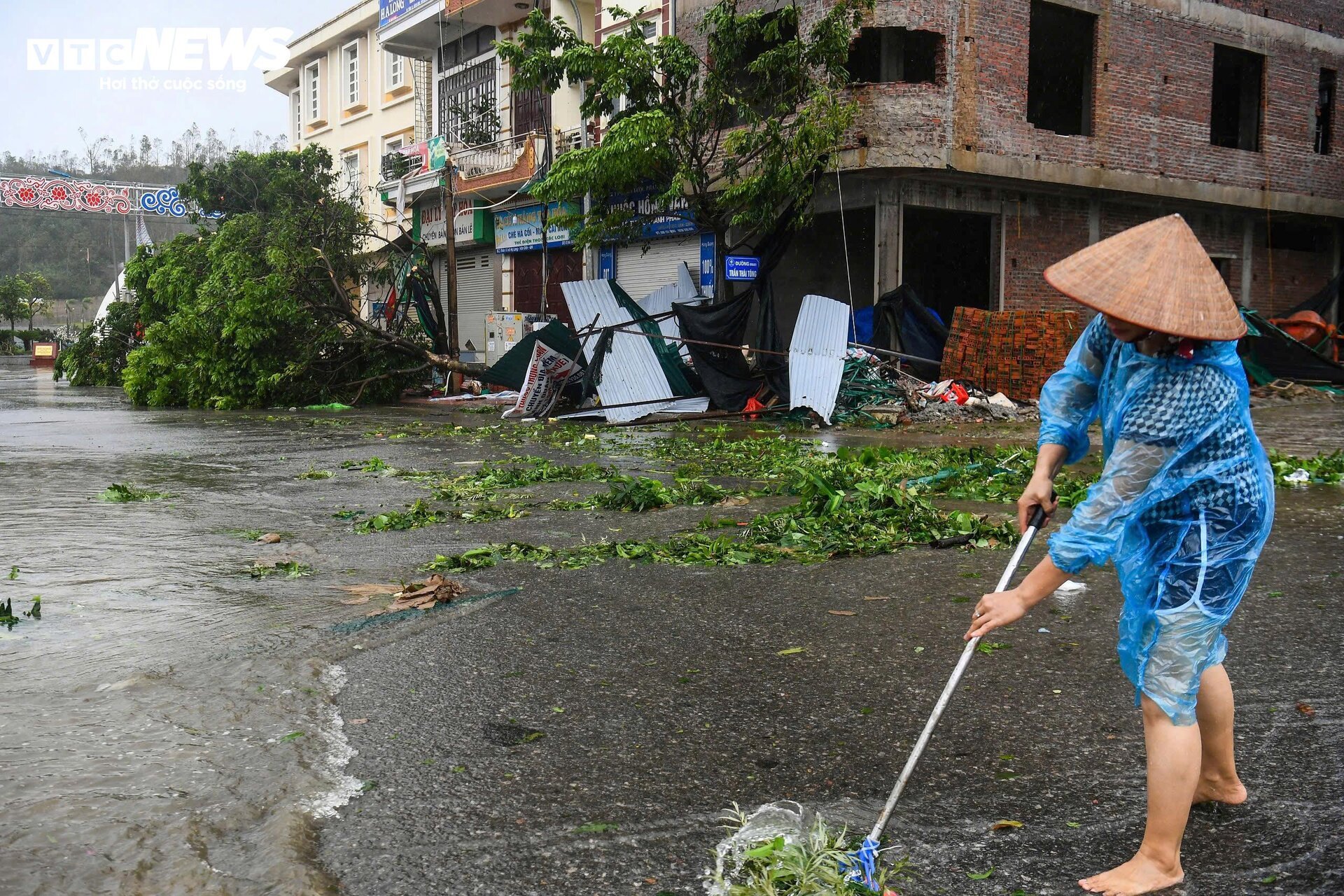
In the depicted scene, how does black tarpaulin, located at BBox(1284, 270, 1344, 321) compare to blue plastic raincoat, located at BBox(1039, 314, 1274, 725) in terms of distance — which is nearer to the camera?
blue plastic raincoat, located at BBox(1039, 314, 1274, 725)

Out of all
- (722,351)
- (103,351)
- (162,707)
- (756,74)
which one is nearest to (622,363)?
(722,351)

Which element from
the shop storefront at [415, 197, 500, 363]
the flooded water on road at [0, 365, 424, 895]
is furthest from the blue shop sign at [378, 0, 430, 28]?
the flooded water on road at [0, 365, 424, 895]

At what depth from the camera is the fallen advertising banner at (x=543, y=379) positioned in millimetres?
16266

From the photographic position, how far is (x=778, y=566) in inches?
232

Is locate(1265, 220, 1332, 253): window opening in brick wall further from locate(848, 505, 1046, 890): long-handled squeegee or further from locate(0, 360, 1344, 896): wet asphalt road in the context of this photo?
locate(848, 505, 1046, 890): long-handled squeegee

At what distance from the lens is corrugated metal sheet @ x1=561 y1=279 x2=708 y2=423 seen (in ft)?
52.4

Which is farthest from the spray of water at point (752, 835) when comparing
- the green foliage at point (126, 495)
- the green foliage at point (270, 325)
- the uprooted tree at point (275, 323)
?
the green foliage at point (270, 325)

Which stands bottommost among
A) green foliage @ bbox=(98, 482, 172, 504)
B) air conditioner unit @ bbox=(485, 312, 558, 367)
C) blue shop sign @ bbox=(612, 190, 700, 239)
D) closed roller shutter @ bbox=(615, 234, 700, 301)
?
green foliage @ bbox=(98, 482, 172, 504)

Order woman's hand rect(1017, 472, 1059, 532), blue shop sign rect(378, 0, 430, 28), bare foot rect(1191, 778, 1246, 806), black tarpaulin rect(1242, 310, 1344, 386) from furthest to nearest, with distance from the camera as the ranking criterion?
1. blue shop sign rect(378, 0, 430, 28)
2. black tarpaulin rect(1242, 310, 1344, 386)
3. bare foot rect(1191, 778, 1246, 806)
4. woman's hand rect(1017, 472, 1059, 532)

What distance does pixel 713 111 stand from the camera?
17438 mm

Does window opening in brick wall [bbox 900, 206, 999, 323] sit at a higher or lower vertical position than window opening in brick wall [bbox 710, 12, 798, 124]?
lower

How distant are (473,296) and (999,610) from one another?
2722cm

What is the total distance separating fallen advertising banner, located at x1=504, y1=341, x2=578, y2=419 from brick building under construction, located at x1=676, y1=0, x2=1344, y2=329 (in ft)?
16.5

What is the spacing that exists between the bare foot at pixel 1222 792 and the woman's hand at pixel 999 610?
80 centimetres
